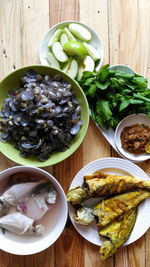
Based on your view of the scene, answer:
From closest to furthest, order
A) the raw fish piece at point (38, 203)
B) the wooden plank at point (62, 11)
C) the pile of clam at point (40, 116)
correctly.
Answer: the pile of clam at point (40, 116), the raw fish piece at point (38, 203), the wooden plank at point (62, 11)

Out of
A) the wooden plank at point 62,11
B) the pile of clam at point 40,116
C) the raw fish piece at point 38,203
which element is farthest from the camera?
the wooden plank at point 62,11

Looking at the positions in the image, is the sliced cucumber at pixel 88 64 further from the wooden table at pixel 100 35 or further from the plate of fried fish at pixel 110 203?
the plate of fried fish at pixel 110 203

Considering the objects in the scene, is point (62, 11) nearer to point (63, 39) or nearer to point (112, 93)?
point (63, 39)

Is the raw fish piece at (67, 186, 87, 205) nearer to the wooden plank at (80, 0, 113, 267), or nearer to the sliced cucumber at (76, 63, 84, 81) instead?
the wooden plank at (80, 0, 113, 267)

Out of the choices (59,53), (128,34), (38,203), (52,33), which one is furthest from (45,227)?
(128,34)

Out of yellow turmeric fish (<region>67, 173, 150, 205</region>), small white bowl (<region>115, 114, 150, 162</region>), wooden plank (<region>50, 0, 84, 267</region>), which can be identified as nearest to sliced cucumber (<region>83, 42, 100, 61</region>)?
small white bowl (<region>115, 114, 150, 162</region>)

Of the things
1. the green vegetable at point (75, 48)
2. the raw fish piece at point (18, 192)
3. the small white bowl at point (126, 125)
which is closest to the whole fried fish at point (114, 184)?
the small white bowl at point (126, 125)

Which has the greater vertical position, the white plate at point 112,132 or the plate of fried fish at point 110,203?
the white plate at point 112,132
